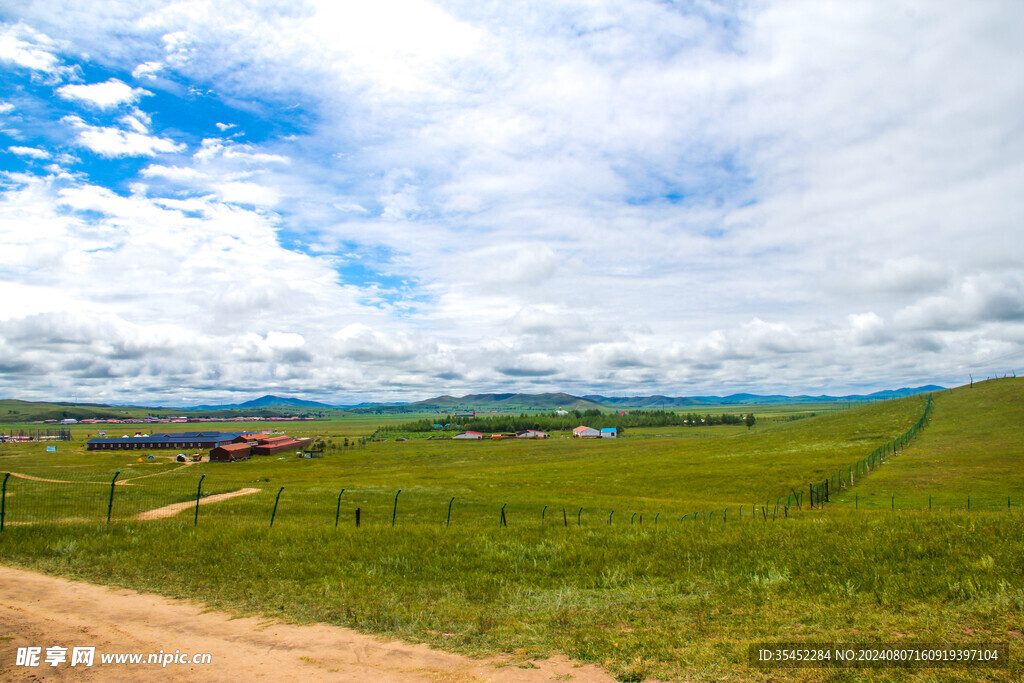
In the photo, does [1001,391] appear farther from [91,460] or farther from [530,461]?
[91,460]

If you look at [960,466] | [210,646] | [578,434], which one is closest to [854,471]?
[960,466]

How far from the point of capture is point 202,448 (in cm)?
13350

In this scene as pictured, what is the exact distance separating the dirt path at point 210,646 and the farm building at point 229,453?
11593cm

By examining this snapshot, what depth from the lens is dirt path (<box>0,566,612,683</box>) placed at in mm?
7227

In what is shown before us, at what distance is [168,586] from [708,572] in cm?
1283

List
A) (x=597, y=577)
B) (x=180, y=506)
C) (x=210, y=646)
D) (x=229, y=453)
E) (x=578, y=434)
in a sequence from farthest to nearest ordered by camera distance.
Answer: (x=578, y=434) < (x=229, y=453) < (x=180, y=506) < (x=597, y=577) < (x=210, y=646)

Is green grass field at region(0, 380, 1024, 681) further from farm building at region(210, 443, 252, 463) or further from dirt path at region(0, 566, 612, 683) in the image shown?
farm building at region(210, 443, 252, 463)

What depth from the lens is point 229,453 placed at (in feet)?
373

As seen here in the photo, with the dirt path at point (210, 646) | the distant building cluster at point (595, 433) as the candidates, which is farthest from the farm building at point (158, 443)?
the dirt path at point (210, 646)

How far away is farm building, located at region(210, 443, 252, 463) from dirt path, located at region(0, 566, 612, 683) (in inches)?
4564

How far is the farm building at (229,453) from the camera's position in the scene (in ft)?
368

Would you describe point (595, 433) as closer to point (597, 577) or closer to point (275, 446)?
point (275, 446)

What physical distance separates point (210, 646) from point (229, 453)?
121868mm

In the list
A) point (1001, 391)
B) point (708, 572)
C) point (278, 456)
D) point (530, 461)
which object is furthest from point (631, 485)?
point (1001, 391)
